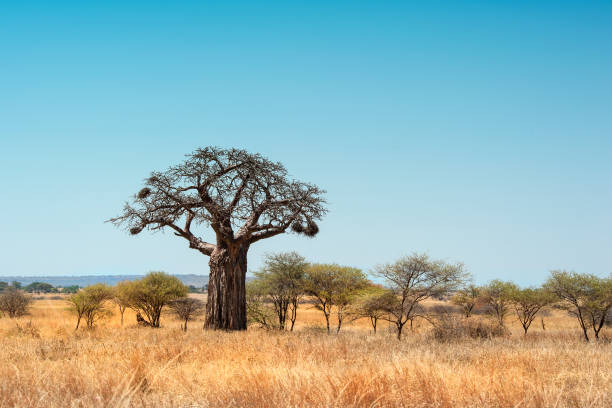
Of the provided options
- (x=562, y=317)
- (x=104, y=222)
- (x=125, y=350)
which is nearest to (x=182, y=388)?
(x=125, y=350)

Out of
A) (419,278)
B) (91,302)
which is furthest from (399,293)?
(91,302)

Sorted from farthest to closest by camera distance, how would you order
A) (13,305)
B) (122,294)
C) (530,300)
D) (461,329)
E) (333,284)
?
(13,305) → (530,300) → (122,294) → (333,284) → (461,329)

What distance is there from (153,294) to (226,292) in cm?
1639

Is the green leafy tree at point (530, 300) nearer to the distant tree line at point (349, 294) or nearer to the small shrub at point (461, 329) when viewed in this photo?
the distant tree line at point (349, 294)

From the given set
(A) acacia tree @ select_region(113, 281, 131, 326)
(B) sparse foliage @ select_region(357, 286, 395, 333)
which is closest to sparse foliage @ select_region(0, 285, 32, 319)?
(A) acacia tree @ select_region(113, 281, 131, 326)

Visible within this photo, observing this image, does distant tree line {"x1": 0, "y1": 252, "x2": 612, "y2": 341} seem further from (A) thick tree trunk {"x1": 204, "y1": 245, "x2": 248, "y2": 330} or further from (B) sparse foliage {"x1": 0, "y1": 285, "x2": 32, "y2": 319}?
→ (B) sparse foliage {"x1": 0, "y1": 285, "x2": 32, "y2": 319}

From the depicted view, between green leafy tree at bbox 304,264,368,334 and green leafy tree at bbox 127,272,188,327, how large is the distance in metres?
10.2

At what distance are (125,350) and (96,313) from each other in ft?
90.2

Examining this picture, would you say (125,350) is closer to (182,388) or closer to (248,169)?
(182,388)

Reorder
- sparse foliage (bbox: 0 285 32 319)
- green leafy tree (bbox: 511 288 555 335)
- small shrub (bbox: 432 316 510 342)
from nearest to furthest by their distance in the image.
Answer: small shrub (bbox: 432 316 510 342)
green leafy tree (bbox: 511 288 555 335)
sparse foliage (bbox: 0 285 32 319)

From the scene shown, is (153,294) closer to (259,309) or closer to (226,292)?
(259,309)

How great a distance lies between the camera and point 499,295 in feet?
130

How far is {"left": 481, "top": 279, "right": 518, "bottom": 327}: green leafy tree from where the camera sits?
37844mm

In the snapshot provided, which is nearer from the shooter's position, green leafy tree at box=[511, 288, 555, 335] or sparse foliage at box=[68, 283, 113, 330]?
sparse foliage at box=[68, 283, 113, 330]
